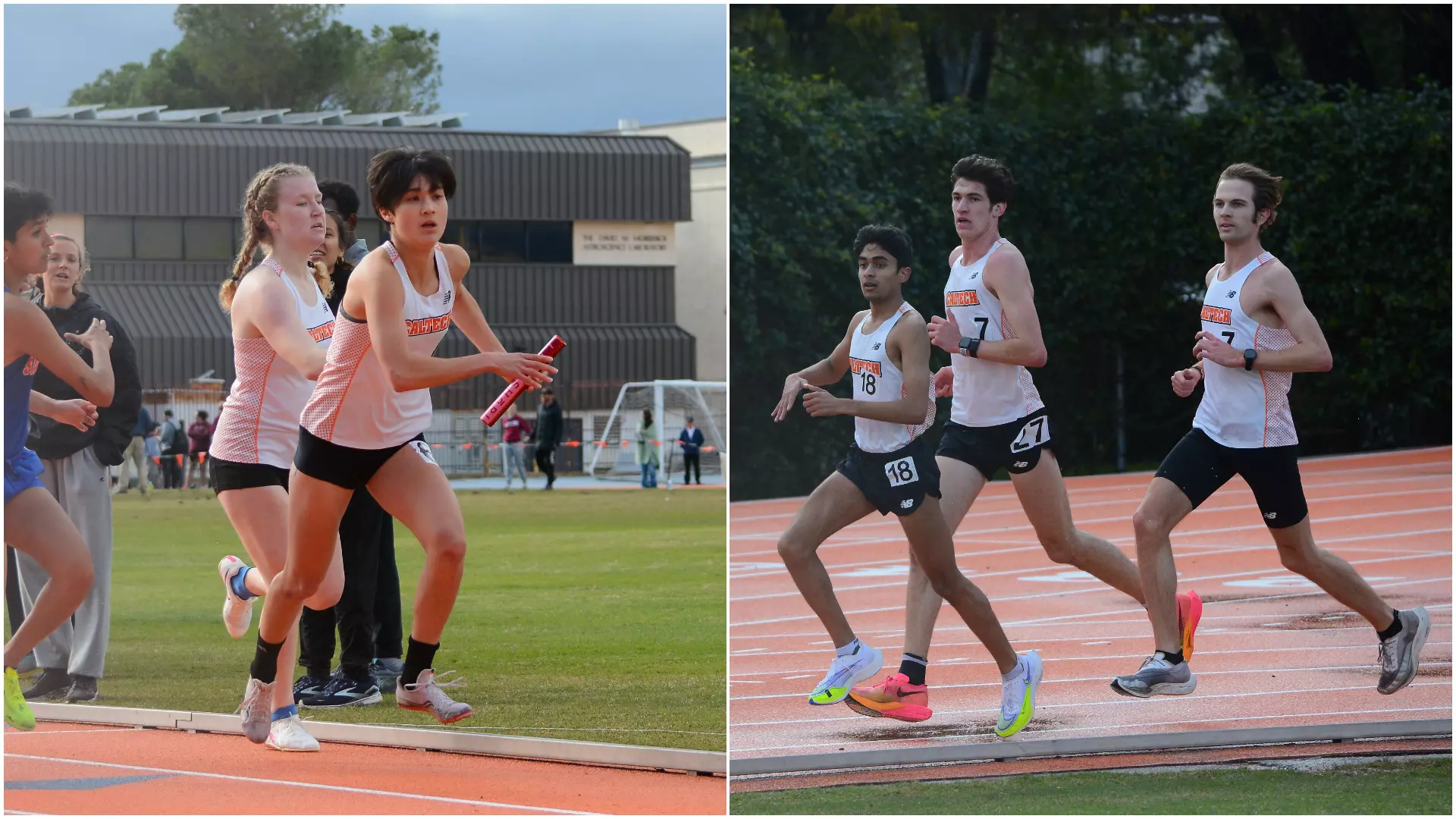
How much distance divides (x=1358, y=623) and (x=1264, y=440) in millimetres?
3335

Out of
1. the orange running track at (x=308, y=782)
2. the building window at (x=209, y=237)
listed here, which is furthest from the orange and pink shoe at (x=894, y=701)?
the building window at (x=209, y=237)

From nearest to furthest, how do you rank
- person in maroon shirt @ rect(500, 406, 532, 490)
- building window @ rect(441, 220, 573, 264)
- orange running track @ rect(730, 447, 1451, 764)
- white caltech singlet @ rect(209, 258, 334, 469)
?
white caltech singlet @ rect(209, 258, 334, 469)
orange running track @ rect(730, 447, 1451, 764)
person in maroon shirt @ rect(500, 406, 532, 490)
building window @ rect(441, 220, 573, 264)

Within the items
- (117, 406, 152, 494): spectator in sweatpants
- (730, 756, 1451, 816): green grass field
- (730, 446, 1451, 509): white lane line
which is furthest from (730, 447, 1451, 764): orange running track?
(117, 406, 152, 494): spectator in sweatpants

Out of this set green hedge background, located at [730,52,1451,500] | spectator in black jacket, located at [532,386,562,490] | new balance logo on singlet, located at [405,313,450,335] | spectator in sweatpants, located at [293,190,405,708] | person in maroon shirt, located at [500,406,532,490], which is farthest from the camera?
person in maroon shirt, located at [500,406,532,490]

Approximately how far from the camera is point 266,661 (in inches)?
202

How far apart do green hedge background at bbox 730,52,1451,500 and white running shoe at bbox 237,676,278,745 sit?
10.2m

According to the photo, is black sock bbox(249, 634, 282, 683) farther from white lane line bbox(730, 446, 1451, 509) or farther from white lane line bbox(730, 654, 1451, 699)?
white lane line bbox(730, 446, 1451, 509)

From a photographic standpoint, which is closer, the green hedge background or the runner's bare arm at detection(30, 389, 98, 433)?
the runner's bare arm at detection(30, 389, 98, 433)

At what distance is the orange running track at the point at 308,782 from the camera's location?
4.79 m

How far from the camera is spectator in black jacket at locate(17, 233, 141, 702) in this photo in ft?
21.6

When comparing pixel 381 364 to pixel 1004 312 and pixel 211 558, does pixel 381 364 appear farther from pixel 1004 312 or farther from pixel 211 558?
pixel 211 558

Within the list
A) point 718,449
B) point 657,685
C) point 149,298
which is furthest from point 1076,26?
point 149,298

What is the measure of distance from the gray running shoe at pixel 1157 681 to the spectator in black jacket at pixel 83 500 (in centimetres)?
368

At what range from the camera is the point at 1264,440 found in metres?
5.52
